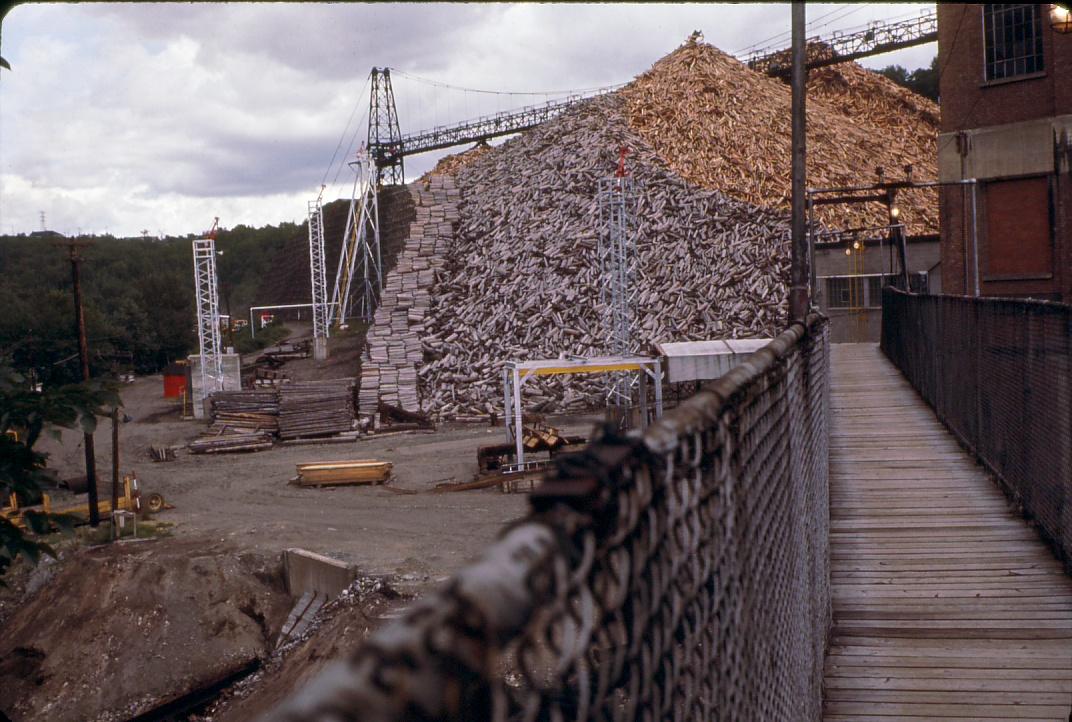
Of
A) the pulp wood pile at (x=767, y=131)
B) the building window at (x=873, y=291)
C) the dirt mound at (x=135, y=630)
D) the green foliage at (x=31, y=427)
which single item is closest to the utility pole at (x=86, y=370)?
the dirt mound at (x=135, y=630)

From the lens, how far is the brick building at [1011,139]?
23.1 metres

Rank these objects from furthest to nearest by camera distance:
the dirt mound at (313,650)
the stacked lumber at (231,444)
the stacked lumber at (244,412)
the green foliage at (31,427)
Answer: the stacked lumber at (244,412) < the stacked lumber at (231,444) < the dirt mound at (313,650) < the green foliage at (31,427)

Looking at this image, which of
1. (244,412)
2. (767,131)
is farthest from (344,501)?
(767,131)

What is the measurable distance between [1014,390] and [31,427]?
844 cm

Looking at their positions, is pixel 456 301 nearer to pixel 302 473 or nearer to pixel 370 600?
pixel 302 473

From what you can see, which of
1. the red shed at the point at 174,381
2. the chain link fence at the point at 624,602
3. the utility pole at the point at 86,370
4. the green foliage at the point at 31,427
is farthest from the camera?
the red shed at the point at 174,381

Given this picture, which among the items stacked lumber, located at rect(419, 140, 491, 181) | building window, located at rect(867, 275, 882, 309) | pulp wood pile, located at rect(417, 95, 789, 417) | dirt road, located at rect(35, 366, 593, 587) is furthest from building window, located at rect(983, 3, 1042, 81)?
stacked lumber, located at rect(419, 140, 491, 181)

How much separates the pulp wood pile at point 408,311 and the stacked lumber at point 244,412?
3.14 metres

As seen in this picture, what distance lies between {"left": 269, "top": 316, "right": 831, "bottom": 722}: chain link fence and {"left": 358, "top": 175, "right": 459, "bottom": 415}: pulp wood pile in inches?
1258

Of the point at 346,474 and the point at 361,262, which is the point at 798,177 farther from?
the point at 361,262

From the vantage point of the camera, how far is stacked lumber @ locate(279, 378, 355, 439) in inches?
1291

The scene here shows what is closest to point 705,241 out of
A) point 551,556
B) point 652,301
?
point 652,301

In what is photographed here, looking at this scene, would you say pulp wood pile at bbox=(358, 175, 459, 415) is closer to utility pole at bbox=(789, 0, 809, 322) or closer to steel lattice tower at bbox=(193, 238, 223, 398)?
steel lattice tower at bbox=(193, 238, 223, 398)

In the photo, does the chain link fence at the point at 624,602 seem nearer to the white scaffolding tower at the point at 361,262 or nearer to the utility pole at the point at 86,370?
the utility pole at the point at 86,370
